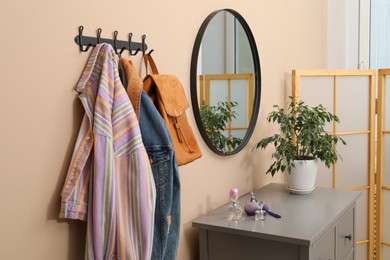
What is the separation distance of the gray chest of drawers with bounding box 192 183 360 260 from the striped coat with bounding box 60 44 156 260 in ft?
1.57

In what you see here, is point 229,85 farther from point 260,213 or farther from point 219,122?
point 260,213

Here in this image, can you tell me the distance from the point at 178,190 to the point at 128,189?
0.78ft

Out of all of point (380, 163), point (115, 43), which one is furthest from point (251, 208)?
point (380, 163)

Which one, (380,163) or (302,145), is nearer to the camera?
(302,145)

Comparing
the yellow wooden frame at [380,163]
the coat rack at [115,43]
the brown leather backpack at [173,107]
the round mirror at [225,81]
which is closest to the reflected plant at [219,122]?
the round mirror at [225,81]

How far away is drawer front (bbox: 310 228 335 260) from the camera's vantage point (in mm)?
1559

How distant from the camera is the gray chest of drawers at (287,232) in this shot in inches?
59.9

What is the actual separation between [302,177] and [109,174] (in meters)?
1.16

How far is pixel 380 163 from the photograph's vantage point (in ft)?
9.07

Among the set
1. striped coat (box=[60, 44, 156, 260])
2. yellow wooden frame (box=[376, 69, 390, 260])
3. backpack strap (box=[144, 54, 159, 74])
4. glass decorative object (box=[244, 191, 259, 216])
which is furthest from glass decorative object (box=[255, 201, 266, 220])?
yellow wooden frame (box=[376, 69, 390, 260])

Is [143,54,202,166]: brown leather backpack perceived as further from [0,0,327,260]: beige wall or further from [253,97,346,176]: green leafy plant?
[253,97,346,176]: green leafy plant

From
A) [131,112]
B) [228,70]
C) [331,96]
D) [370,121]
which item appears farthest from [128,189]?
[370,121]

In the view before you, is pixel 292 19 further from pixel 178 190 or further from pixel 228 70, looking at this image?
pixel 178 190

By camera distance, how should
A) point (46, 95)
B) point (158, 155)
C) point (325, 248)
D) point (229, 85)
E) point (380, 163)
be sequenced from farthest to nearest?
1. point (380, 163)
2. point (229, 85)
3. point (325, 248)
4. point (158, 155)
5. point (46, 95)
